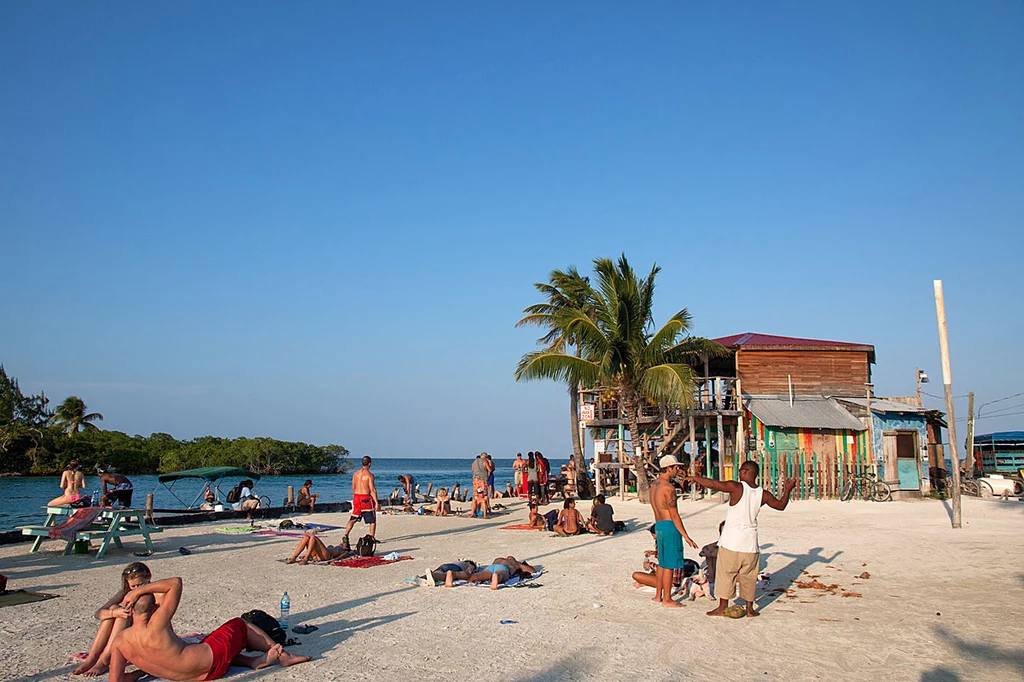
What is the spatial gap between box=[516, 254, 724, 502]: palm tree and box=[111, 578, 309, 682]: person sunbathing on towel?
55.1 ft

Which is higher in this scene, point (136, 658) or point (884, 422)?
point (884, 422)

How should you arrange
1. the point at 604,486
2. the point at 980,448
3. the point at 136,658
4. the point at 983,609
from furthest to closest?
the point at 980,448 → the point at 604,486 → the point at 983,609 → the point at 136,658

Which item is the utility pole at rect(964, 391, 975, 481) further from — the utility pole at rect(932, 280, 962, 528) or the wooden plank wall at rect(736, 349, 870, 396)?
the utility pole at rect(932, 280, 962, 528)

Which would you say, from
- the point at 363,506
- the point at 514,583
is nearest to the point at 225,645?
the point at 514,583

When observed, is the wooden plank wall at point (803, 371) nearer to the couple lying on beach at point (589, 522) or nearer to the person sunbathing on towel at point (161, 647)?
the couple lying on beach at point (589, 522)

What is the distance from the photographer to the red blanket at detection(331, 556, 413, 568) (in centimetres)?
1202

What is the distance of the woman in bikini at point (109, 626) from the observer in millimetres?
6074

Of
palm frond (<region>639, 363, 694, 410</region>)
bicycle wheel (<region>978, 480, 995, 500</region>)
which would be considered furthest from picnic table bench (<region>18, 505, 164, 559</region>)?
bicycle wheel (<region>978, 480, 995, 500</region>)

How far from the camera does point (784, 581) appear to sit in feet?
33.7

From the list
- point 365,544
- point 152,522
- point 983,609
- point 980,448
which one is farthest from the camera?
point 980,448

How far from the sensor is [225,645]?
20.0 feet

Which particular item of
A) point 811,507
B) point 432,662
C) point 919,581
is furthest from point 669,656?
point 811,507

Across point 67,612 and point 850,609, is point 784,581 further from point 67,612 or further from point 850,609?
point 67,612

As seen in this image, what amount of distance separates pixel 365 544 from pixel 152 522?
7439 millimetres
